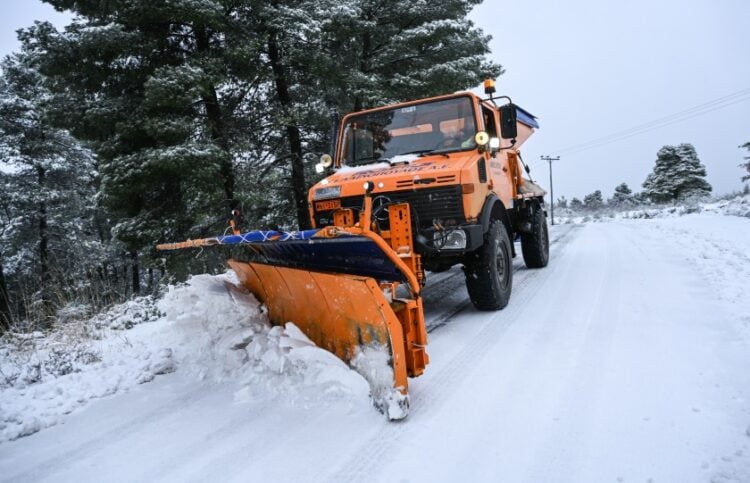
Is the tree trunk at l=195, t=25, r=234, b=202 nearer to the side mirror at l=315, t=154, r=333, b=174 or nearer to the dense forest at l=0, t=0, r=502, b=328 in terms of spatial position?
the dense forest at l=0, t=0, r=502, b=328

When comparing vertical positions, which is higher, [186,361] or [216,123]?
[216,123]

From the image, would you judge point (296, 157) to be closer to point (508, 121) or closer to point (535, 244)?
point (535, 244)

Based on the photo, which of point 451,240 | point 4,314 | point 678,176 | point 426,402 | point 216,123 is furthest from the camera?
point 678,176

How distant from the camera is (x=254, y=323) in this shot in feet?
12.0

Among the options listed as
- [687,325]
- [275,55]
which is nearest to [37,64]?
[275,55]

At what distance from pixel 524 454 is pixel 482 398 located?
0.59 m

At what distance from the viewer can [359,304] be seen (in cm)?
272

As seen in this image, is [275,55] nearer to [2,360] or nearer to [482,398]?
[2,360]

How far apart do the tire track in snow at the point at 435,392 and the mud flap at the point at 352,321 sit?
0.44 ft

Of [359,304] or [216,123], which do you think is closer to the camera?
[359,304]

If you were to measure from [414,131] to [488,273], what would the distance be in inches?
71.3

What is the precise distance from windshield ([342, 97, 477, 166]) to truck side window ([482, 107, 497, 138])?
1.33ft

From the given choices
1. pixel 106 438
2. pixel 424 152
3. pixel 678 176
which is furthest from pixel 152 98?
pixel 678 176

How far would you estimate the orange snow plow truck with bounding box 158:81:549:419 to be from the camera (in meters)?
2.66
